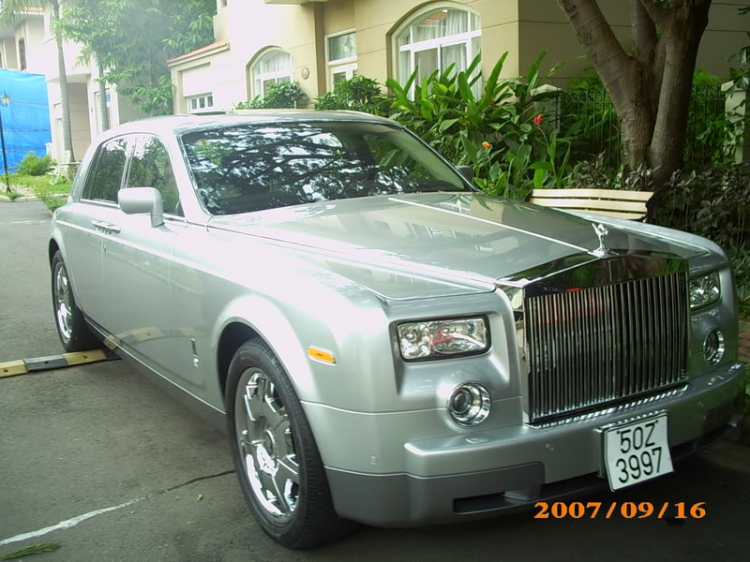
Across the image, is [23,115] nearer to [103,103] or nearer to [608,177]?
[103,103]

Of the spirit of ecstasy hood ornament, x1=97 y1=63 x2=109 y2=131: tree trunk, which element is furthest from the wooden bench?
x1=97 y1=63 x2=109 y2=131: tree trunk

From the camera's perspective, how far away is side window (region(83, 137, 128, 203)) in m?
5.22

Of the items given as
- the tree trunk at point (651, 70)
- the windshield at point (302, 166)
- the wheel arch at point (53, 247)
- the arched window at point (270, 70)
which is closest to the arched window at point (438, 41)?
the arched window at point (270, 70)

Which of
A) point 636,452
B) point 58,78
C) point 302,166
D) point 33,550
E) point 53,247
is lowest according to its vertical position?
point 33,550

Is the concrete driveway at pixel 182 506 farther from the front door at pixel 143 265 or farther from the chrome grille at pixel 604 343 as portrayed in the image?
the chrome grille at pixel 604 343

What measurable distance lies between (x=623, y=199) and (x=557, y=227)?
401cm

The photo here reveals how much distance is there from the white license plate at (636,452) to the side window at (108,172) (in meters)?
3.57

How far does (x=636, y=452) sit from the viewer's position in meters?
2.90

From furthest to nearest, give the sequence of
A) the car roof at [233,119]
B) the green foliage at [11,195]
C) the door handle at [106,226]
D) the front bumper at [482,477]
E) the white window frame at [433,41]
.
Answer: the green foliage at [11,195] < the white window frame at [433,41] < the door handle at [106,226] < the car roof at [233,119] < the front bumper at [482,477]

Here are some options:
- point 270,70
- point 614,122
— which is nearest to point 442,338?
point 614,122

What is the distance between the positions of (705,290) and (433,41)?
11.4m

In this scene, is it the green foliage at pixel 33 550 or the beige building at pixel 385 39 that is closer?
the green foliage at pixel 33 550

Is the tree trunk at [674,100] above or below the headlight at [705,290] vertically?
above
